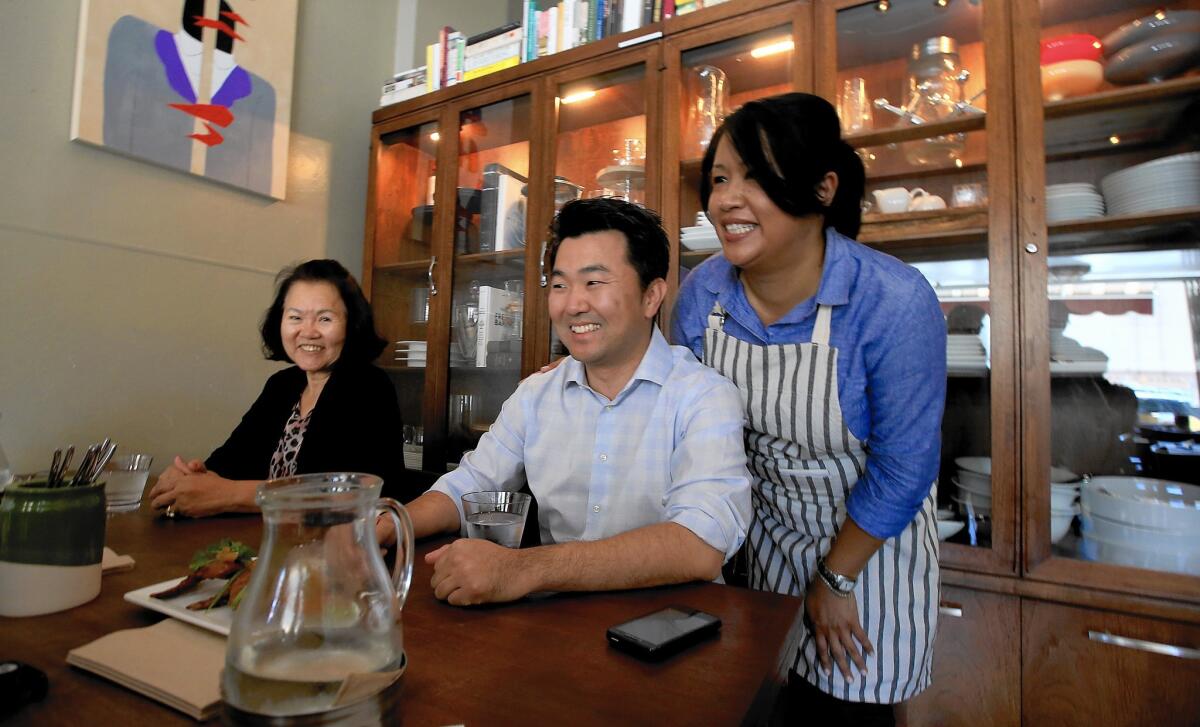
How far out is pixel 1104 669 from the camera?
1550mm

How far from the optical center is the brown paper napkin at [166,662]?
20.9 inches

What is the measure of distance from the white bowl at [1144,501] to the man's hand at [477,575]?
173 cm

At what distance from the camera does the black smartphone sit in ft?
2.12

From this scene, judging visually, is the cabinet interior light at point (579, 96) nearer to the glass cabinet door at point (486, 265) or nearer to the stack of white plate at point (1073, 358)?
the glass cabinet door at point (486, 265)

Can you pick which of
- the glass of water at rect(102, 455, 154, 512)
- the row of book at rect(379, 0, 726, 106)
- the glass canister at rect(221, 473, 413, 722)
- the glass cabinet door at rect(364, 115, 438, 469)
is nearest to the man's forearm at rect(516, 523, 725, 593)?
the glass canister at rect(221, 473, 413, 722)

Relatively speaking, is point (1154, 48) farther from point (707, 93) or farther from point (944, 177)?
point (707, 93)

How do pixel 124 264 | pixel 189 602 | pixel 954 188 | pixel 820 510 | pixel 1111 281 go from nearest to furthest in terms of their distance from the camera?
pixel 189 602 < pixel 820 510 < pixel 1111 281 < pixel 954 188 < pixel 124 264

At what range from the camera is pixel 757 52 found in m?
2.19

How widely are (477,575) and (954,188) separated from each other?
6.26 ft

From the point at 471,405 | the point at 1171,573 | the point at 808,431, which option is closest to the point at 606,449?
the point at 808,431

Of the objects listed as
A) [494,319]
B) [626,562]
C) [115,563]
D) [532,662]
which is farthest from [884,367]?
[494,319]

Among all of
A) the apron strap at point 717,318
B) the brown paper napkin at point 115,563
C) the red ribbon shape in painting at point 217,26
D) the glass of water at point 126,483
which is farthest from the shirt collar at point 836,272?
the red ribbon shape in painting at point 217,26

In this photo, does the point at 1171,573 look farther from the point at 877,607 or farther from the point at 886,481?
the point at 886,481

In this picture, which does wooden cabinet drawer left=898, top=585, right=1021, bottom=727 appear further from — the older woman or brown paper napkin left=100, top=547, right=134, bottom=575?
brown paper napkin left=100, top=547, right=134, bottom=575
